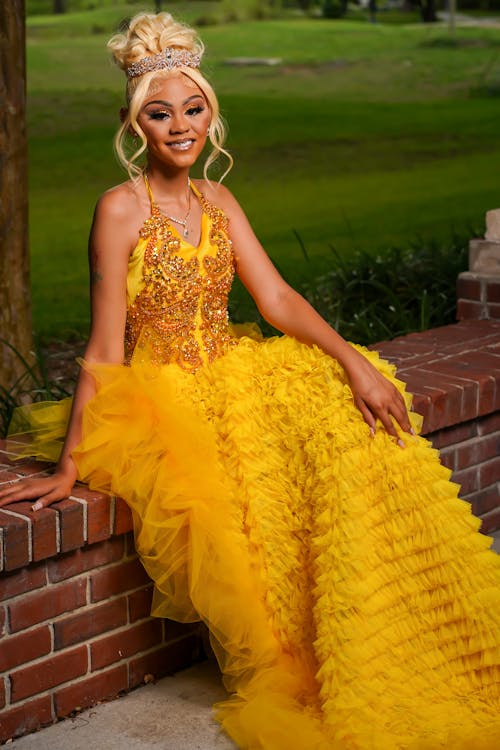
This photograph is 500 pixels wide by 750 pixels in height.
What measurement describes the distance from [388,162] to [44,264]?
5.15m

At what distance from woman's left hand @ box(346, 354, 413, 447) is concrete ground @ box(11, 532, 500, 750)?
2.59 feet

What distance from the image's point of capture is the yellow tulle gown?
8.53ft

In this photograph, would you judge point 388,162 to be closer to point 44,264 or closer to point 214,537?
point 44,264

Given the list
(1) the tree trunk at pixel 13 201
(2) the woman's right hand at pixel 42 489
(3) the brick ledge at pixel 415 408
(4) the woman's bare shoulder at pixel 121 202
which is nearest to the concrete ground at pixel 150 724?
(3) the brick ledge at pixel 415 408

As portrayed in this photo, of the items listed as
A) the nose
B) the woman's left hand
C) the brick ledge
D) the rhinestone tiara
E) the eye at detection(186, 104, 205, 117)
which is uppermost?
the rhinestone tiara

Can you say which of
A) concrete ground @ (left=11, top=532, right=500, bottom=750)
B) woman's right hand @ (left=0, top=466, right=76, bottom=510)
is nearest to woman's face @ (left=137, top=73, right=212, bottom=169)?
woman's right hand @ (left=0, top=466, right=76, bottom=510)

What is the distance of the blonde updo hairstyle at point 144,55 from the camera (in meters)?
2.88

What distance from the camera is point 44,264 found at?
374 inches

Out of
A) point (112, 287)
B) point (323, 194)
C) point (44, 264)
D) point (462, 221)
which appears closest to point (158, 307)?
point (112, 287)

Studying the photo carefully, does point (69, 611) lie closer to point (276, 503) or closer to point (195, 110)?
point (276, 503)

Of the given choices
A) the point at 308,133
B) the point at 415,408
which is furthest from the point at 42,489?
the point at 308,133

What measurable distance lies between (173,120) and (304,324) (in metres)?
0.60

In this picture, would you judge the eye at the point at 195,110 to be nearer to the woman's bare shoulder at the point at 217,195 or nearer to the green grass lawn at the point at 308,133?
the woman's bare shoulder at the point at 217,195

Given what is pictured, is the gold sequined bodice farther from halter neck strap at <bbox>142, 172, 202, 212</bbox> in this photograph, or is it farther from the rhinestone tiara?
the rhinestone tiara
